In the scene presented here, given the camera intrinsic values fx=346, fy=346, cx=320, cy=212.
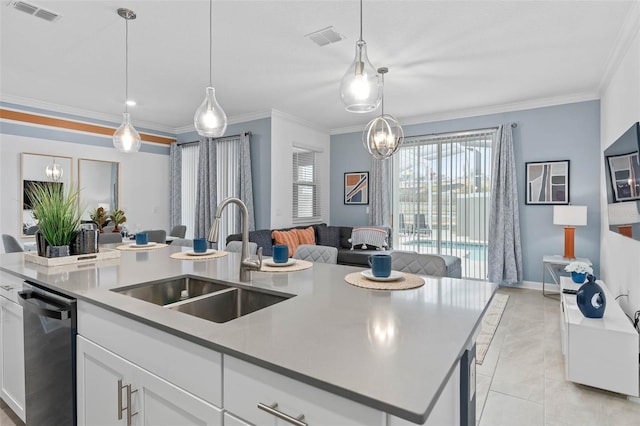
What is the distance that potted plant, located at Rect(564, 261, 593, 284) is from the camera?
10.5 feet

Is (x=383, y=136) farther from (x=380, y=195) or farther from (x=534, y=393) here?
(x=534, y=393)

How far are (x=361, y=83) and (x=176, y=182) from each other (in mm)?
5318

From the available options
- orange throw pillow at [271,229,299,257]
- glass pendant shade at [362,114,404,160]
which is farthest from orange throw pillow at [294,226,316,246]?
glass pendant shade at [362,114,404,160]

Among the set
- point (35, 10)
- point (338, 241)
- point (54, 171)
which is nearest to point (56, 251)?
point (35, 10)

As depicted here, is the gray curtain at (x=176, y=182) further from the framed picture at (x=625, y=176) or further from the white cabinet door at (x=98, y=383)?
the framed picture at (x=625, y=176)

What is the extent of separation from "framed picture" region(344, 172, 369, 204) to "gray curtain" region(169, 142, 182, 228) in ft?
10.2

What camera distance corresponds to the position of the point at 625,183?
2.78 metres

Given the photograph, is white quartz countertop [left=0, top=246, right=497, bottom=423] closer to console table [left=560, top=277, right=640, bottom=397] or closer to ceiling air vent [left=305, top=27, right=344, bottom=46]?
console table [left=560, top=277, right=640, bottom=397]

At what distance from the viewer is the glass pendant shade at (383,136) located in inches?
150

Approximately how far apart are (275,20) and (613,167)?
128 inches

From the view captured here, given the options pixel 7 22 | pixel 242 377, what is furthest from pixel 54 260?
pixel 7 22

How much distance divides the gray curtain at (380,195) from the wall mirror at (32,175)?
4.74 metres

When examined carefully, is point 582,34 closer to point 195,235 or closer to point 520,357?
point 520,357

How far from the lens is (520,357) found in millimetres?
2816
